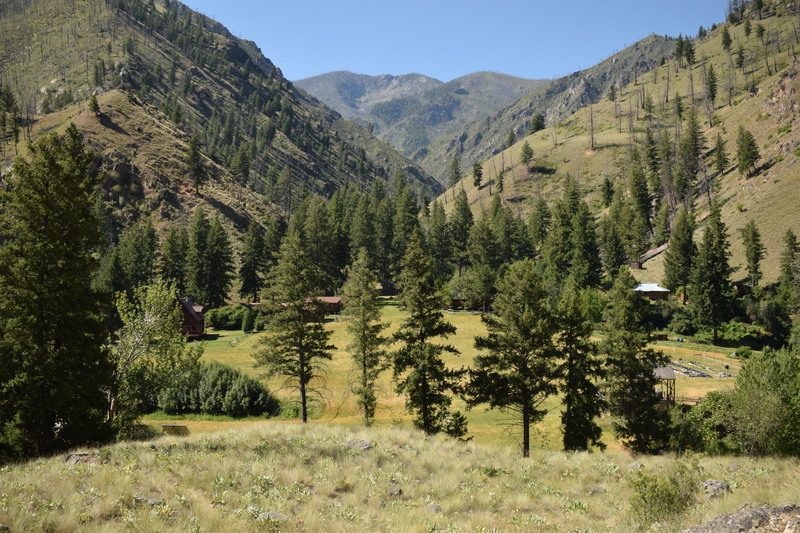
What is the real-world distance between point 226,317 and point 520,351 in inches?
2355

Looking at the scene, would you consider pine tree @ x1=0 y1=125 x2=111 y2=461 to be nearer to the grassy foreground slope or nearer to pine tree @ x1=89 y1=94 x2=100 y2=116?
the grassy foreground slope

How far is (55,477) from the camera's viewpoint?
1030 centimetres

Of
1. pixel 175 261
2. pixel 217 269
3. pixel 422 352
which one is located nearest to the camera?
pixel 422 352

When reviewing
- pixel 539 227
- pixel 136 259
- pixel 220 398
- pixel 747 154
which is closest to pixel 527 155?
pixel 539 227

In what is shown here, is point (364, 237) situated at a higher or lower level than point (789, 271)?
higher

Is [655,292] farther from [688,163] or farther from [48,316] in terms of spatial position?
[48,316]

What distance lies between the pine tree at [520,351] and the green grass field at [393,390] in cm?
684

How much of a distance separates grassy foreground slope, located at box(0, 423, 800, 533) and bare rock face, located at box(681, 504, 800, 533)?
6.98 ft

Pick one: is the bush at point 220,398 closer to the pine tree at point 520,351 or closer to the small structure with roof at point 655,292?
the pine tree at point 520,351

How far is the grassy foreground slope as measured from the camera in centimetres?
902

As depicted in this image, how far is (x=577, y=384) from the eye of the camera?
88.9 feet

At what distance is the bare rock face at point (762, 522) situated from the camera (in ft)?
23.9

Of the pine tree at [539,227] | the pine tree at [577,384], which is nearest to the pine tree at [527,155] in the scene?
the pine tree at [539,227]

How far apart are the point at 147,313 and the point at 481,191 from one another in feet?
523
